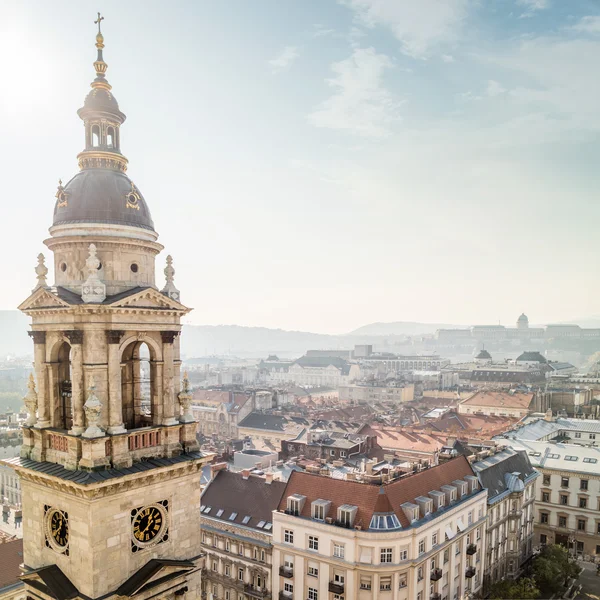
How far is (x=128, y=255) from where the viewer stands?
2350cm

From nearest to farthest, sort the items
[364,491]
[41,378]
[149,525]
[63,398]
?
[149,525] < [41,378] < [63,398] < [364,491]

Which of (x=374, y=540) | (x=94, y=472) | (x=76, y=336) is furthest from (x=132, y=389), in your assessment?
(x=374, y=540)

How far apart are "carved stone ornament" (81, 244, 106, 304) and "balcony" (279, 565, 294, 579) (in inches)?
1531

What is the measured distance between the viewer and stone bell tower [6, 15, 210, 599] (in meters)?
21.0

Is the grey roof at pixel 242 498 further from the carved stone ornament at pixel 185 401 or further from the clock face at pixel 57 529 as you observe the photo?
the clock face at pixel 57 529

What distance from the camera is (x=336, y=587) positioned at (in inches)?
1825

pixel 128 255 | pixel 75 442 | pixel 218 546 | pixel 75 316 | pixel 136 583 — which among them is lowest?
pixel 218 546

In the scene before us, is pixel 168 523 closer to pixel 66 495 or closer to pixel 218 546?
pixel 66 495

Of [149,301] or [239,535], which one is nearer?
[149,301]

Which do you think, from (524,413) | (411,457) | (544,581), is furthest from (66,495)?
(524,413)

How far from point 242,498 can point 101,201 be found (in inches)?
1764

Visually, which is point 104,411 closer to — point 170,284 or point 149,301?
point 149,301

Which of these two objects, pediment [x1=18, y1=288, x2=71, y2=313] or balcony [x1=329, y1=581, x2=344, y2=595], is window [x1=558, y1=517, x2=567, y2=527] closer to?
balcony [x1=329, y1=581, x2=344, y2=595]

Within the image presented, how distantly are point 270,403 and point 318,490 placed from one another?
346ft
